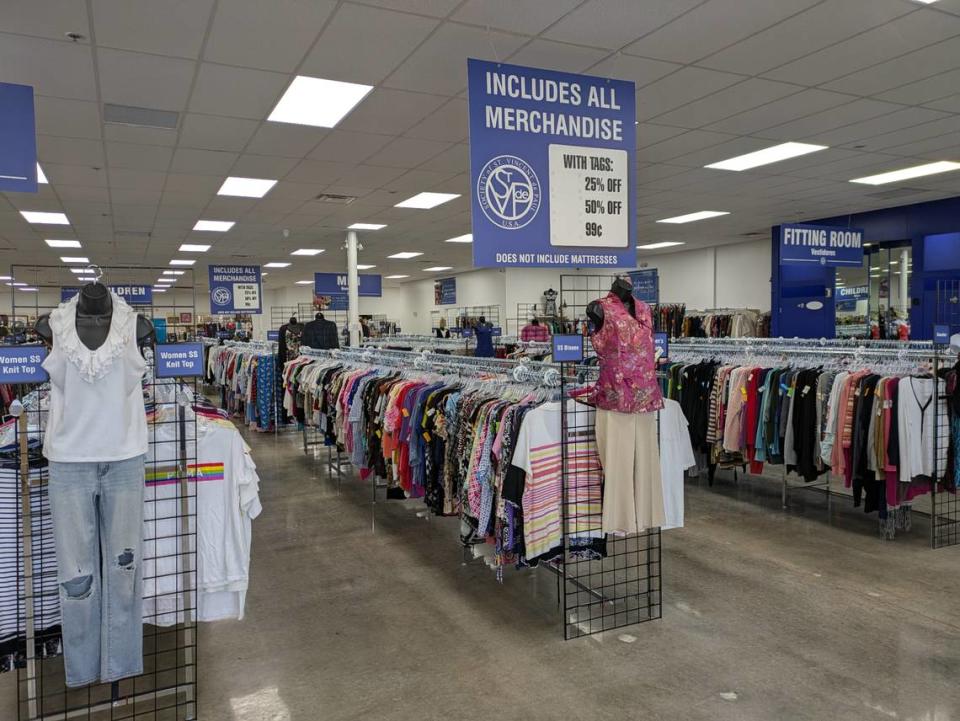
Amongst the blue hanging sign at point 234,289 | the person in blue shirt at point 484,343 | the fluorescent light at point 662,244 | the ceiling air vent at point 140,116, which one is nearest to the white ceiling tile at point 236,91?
the ceiling air vent at point 140,116

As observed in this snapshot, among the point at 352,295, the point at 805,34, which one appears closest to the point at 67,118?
the point at 805,34

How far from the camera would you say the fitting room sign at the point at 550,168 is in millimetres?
3299

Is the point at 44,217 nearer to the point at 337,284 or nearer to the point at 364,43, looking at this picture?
the point at 337,284

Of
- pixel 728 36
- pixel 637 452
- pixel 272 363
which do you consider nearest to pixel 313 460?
pixel 272 363

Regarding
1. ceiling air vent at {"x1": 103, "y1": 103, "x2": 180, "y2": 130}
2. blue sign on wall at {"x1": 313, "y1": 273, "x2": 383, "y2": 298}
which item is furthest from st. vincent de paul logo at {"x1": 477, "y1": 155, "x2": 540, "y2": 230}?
blue sign on wall at {"x1": 313, "y1": 273, "x2": 383, "y2": 298}

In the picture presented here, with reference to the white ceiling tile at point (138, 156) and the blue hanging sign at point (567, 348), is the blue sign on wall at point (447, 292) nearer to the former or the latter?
the white ceiling tile at point (138, 156)

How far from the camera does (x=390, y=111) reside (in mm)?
5523

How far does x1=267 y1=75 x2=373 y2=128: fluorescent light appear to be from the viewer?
16.1ft

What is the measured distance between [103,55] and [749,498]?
6.19m

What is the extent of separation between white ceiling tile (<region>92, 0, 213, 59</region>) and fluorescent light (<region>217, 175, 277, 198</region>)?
3.64m

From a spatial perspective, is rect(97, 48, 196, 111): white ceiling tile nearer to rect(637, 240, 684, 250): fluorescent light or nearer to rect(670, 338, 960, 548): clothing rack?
rect(670, 338, 960, 548): clothing rack

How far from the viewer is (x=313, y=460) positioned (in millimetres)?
8195

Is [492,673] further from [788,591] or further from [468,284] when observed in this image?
[468,284]

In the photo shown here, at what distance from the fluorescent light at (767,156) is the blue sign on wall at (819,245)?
815mm
